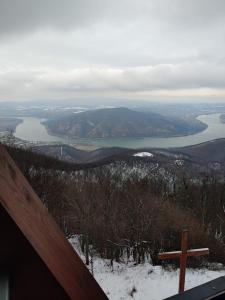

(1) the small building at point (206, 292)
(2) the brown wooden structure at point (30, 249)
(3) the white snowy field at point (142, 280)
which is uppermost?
(2) the brown wooden structure at point (30, 249)

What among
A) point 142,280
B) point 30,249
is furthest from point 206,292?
point 142,280

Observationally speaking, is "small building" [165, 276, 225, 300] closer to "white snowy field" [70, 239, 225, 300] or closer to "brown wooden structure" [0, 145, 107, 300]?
"brown wooden structure" [0, 145, 107, 300]

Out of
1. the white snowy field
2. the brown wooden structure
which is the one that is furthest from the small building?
the white snowy field

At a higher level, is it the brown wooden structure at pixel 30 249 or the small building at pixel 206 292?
the brown wooden structure at pixel 30 249

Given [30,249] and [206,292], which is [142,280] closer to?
[206,292]

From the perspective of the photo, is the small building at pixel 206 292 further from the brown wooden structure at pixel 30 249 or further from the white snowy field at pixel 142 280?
the white snowy field at pixel 142 280

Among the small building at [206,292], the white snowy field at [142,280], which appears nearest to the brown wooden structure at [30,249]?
the small building at [206,292]
